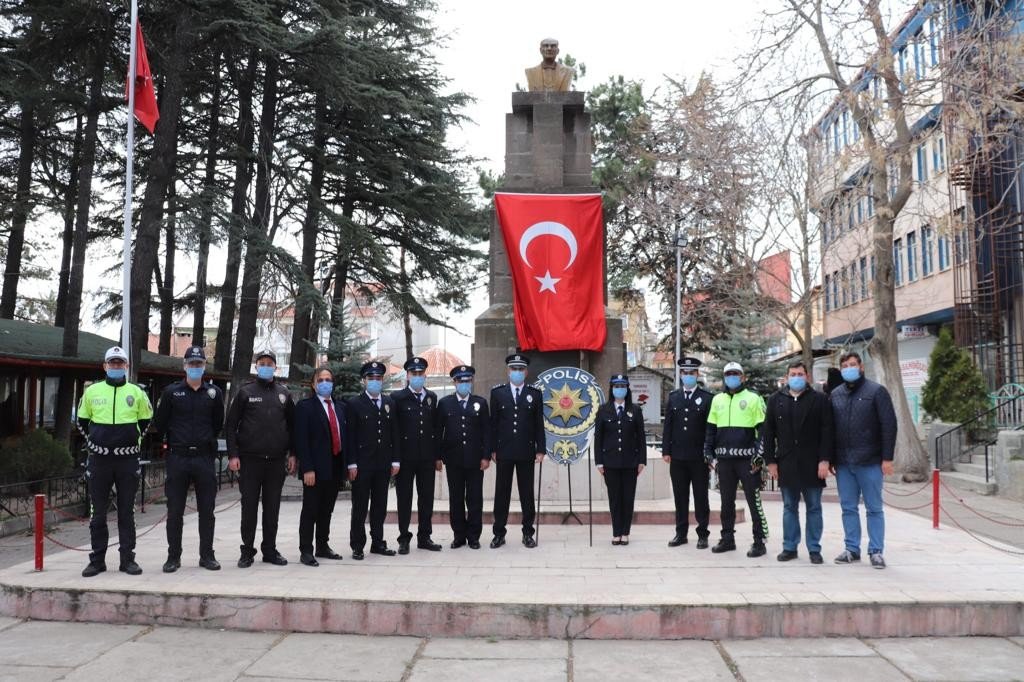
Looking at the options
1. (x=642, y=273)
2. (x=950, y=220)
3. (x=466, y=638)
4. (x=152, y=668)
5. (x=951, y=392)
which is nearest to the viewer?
(x=152, y=668)

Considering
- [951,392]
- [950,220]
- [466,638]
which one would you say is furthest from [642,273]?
[466,638]

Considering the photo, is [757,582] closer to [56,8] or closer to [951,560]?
[951,560]

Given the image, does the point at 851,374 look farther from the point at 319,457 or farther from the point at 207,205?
the point at 207,205

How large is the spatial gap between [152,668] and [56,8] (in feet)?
58.7

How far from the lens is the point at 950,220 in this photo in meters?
18.3

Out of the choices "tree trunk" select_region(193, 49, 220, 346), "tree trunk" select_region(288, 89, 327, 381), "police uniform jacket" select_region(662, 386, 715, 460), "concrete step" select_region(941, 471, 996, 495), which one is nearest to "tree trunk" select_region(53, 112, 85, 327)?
"tree trunk" select_region(193, 49, 220, 346)

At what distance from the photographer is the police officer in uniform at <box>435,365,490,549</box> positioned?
9648 millimetres

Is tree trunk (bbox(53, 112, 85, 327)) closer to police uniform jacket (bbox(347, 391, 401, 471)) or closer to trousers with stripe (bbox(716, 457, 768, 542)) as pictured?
police uniform jacket (bbox(347, 391, 401, 471))

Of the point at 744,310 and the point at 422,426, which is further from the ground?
the point at 744,310

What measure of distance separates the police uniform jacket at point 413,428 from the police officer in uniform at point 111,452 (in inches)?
103

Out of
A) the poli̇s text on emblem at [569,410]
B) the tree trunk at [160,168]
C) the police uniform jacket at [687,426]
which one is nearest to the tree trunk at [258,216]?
the tree trunk at [160,168]

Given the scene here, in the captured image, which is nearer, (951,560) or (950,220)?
(951,560)

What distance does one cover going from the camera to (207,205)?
19.5 meters

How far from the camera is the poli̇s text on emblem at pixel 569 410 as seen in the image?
11.7 metres
